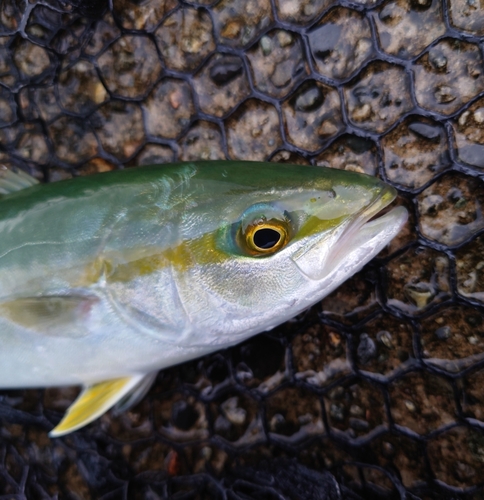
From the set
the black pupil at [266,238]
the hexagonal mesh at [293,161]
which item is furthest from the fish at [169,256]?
the hexagonal mesh at [293,161]

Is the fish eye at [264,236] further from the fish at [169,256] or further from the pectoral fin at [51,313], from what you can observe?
the pectoral fin at [51,313]

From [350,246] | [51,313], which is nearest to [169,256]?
[51,313]

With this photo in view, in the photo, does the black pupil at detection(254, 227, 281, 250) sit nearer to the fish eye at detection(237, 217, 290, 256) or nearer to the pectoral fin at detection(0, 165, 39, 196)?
the fish eye at detection(237, 217, 290, 256)

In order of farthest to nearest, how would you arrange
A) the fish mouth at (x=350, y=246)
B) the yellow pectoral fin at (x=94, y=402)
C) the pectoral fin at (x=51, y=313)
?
1. the yellow pectoral fin at (x=94, y=402)
2. the pectoral fin at (x=51, y=313)
3. the fish mouth at (x=350, y=246)

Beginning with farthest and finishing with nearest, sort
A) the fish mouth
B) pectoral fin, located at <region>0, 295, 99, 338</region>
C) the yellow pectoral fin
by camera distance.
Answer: the yellow pectoral fin
pectoral fin, located at <region>0, 295, 99, 338</region>
the fish mouth

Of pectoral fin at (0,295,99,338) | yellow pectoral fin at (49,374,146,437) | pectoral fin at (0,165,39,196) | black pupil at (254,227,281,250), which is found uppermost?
pectoral fin at (0,165,39,196)

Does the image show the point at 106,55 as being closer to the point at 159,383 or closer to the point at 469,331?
the point at 159,383

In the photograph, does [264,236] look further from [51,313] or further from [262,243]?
[51,313]

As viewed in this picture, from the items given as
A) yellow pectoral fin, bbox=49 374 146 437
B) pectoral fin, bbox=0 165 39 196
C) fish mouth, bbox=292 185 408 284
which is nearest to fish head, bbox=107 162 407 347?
fish mouth, bbox=292 185 408 284
